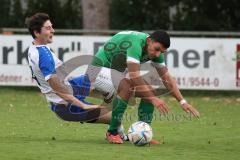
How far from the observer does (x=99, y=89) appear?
1145 centimetres

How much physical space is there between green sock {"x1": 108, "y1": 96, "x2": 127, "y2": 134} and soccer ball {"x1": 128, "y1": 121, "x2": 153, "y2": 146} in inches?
10.3

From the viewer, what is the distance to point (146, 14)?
85.7 ft

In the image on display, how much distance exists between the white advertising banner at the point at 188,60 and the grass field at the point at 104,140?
1367mm

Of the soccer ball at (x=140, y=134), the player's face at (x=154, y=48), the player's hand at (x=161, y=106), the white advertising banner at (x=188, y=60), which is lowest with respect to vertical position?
the white advertising banner at (x=188, y=60)

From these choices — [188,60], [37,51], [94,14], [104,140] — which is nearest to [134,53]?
[37,51]

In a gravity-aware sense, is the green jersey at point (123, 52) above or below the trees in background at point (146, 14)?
above

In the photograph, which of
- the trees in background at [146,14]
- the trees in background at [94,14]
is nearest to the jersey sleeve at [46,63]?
the trees in background at [94,14]

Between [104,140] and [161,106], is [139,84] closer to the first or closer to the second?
[161,106]

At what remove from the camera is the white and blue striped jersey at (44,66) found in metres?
10.8

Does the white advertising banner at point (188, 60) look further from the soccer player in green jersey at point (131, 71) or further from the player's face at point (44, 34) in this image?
the player's face at point (44, 34)

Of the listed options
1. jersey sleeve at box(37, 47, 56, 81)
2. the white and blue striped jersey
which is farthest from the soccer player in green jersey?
jersey sleeve at box(37, 47, 56, 81)

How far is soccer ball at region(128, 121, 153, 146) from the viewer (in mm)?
10773

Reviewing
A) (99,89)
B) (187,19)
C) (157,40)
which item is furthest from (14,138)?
(187,19)

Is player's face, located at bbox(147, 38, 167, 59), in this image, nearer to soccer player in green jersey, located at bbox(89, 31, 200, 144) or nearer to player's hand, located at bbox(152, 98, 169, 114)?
soccer player in green jersey, located at bbox(89, 31, 200, 144)
